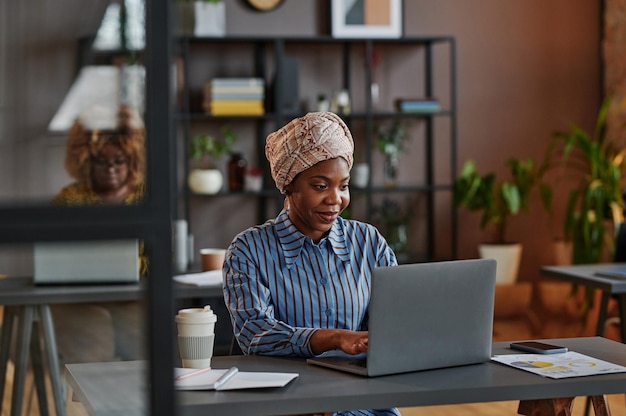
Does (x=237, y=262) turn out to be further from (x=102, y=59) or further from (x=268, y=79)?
(x=268, y=79)

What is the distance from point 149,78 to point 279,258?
5.55 feet

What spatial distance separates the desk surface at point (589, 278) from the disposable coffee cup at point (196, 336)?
2313 mm

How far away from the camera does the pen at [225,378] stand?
Result: 2104 millimetres

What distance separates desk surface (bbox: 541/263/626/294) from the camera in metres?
4.05

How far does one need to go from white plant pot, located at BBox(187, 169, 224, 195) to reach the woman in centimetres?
348

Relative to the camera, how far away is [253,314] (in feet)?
8.21

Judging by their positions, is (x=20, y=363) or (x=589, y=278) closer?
(x=20, y=363)

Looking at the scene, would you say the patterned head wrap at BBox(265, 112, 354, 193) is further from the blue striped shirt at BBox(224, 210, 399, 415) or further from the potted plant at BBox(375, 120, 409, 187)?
the potted plant at BBox(375, 120, 409, 187)

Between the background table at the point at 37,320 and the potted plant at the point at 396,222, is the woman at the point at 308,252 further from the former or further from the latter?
the potted plant at the point at 396,222

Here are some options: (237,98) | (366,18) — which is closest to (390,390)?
(237,98)

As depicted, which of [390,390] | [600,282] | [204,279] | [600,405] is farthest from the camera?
[600,282]

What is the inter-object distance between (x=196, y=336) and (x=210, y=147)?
13.1 feet

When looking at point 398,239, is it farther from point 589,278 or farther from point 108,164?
point 108,164

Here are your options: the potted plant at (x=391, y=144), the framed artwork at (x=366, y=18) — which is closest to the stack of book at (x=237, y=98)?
the framed artwork at (x=366, y=18)
